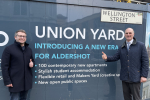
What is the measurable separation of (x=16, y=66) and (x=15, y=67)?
0.02m

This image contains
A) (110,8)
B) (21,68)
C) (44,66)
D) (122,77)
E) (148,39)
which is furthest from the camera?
(148,39)

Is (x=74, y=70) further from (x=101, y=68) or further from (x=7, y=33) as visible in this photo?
(x=7, y=33)

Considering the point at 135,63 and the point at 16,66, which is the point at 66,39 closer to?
the point at 16,66

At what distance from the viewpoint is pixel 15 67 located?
1.66m

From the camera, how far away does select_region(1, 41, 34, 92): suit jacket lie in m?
1.59

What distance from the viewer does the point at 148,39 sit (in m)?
2.44

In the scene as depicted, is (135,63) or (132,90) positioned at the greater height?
(135,63)

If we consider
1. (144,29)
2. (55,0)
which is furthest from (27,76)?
(144,29)

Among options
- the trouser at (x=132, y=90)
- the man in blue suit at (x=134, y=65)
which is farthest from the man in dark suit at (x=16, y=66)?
the trouser at (x=132, y=90)

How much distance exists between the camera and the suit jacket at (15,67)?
159cm

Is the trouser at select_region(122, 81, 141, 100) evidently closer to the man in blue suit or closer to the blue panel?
the man in blue suit

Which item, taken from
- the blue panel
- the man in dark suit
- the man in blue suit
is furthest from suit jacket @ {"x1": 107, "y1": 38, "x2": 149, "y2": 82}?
the man in dark suit

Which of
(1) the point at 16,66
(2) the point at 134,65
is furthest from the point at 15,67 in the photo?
(2) the point at 134,65

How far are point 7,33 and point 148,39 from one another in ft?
9.78
